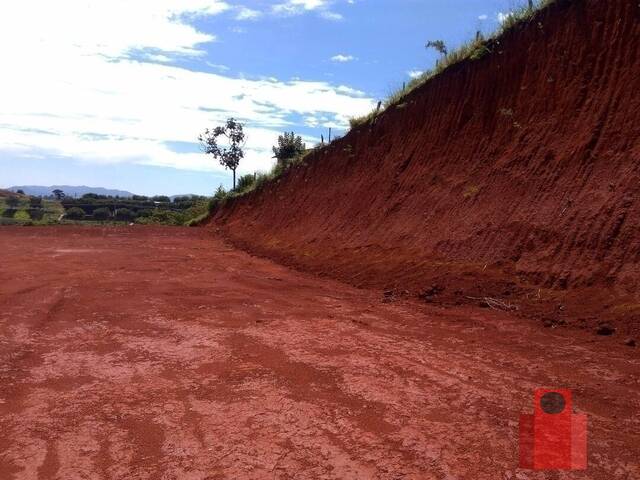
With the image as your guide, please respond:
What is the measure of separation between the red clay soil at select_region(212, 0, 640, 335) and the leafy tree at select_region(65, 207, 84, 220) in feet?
94.8

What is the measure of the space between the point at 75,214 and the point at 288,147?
2085 cm

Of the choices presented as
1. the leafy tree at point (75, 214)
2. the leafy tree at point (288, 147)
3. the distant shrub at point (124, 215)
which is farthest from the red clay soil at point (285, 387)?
the distant shrub at point (124, 215)

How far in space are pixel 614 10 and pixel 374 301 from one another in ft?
26.1

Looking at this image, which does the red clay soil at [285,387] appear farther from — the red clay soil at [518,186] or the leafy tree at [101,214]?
the leafy tree at [101,214]

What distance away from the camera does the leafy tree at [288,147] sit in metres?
31.7

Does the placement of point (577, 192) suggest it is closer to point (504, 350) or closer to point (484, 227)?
point (484, 227)

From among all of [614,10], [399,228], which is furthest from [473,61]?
[399,228]

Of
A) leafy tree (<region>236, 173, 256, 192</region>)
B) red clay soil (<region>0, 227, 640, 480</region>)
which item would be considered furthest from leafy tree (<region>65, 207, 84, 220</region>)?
red clay soil (<region>0, 227, 640, 480</region>)

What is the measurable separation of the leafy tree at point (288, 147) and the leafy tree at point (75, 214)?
728 inches

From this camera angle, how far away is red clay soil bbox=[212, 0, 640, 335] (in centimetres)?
842

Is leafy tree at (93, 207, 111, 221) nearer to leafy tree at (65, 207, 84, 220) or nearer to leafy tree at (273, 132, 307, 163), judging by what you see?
leafy tree at (65, 207, 84, 220)

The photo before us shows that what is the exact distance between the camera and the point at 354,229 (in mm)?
15969

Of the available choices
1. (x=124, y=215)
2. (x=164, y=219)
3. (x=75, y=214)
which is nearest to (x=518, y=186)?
(x=164, y=219)

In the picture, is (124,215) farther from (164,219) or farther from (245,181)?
(245,181)
